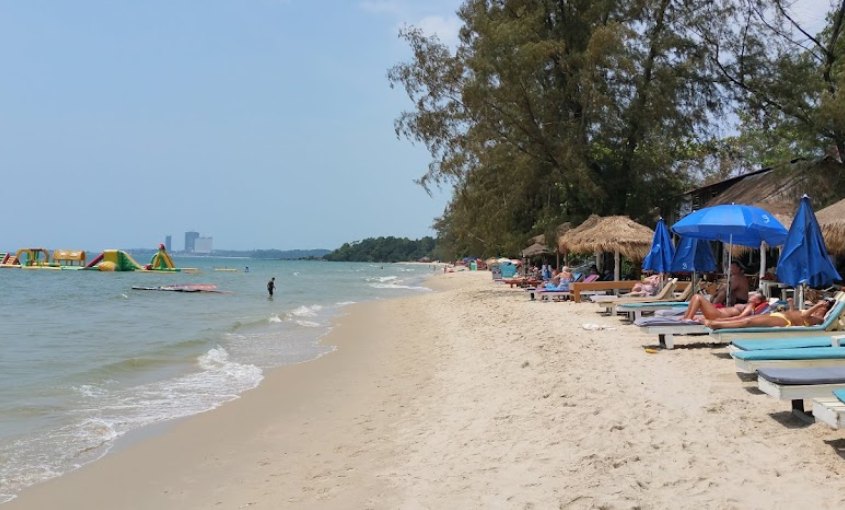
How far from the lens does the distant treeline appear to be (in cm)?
16738

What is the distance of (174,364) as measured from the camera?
34.9ft

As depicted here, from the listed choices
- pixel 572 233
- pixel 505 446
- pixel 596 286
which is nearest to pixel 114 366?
pixel 505 446

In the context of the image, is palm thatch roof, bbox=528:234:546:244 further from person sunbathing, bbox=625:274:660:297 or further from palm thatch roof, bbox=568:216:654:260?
person sunbathing, bbox=625:274:660:297

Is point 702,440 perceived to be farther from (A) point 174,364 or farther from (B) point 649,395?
(A) point 174,364

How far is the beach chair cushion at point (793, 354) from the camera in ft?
16.1

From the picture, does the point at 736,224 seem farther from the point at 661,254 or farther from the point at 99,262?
the point at 99,262

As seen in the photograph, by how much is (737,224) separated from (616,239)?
7.19 meters

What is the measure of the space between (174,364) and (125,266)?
46.4 m

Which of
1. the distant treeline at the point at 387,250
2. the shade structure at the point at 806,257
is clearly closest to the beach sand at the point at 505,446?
the shade structure at the point at 806,257

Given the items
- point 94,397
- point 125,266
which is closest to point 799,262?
point 94,397

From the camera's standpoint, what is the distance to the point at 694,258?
11.6m

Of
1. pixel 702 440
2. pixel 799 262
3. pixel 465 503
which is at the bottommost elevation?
pixel 465 503

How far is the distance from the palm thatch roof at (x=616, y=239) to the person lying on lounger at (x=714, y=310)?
7.61 meters

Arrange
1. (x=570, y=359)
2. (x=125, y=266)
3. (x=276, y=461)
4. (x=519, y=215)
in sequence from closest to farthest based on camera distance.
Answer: (x=276, y=461)
(x=570, y=359)
(x=519, y=215)
(x=125, y=266)
